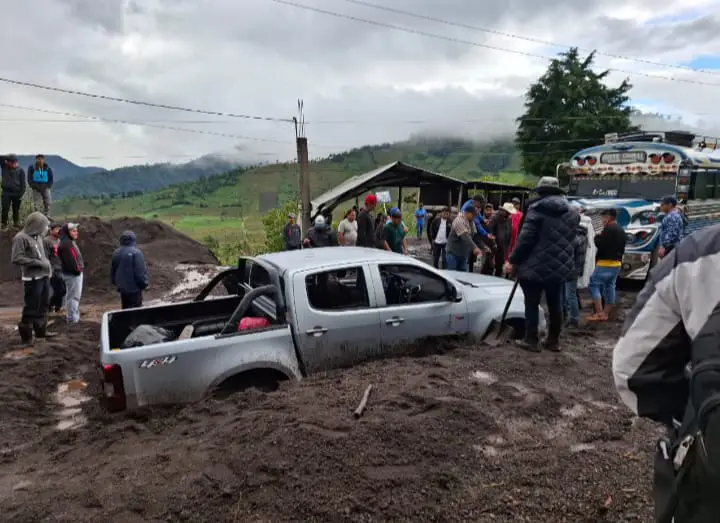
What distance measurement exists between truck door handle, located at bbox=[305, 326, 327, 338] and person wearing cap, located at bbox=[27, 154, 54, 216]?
11.8 m

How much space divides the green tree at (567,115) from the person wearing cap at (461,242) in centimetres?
3382

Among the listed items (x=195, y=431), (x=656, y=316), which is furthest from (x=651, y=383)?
(x=195, y=431)

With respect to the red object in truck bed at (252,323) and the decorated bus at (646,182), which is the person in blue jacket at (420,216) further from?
the red object in truck bed at (252,323)

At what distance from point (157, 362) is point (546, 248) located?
412cm

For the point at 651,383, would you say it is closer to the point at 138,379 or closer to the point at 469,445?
the point at 469,445

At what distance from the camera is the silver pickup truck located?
185 inches

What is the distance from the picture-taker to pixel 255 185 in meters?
128

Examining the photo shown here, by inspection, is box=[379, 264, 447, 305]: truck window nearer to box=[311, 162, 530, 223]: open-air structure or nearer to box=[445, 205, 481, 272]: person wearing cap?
box=[445, 205, 481, 272]: person wearing cap

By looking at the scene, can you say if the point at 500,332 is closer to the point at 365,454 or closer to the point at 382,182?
the point at 365,454

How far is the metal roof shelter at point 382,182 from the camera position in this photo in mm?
15992

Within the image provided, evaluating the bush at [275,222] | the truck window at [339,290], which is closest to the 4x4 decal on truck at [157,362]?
the truck window at [339,290]

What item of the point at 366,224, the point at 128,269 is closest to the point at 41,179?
the point at 128,269

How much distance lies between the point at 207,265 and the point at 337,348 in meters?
13.1

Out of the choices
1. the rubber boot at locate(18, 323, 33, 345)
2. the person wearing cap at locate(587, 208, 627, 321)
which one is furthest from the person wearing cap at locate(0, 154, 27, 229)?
the person wearing cap at locate(587, 208, 627, 321)
